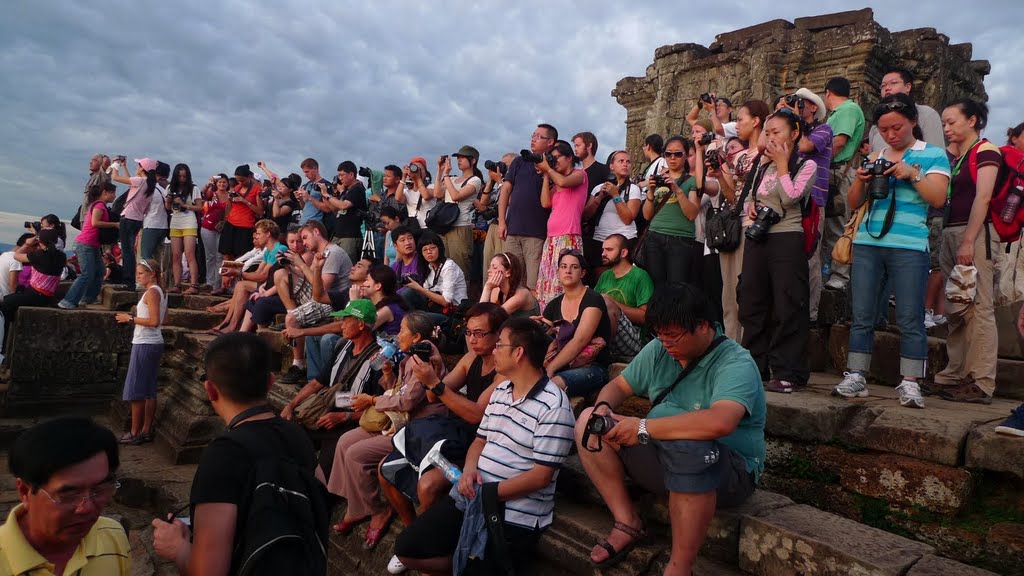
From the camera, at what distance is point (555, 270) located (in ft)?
19.3

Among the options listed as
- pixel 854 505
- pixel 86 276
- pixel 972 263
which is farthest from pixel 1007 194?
pixel 86 276

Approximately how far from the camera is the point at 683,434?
102 inches

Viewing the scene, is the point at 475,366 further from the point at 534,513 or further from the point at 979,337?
the point at 979,337

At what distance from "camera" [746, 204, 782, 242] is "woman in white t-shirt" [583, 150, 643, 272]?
6.17 ft

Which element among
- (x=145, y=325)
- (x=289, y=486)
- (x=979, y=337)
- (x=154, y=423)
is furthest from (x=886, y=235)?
(x=154, y=423)

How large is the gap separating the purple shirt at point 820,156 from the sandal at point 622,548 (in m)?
2.51

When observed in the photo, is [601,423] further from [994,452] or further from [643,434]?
[994,452]

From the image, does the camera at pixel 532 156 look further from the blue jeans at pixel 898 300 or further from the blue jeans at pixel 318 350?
the blue jeans at pixel 898 300

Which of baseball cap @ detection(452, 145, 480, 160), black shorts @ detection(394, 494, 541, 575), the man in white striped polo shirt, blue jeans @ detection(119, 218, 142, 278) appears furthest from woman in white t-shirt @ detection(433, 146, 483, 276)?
blue jeans @ detection(119, 218, 142, 278)

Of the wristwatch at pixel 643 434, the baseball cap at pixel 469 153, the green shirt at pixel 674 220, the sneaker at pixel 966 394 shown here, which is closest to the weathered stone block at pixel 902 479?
the sneaker at pixel 966 394

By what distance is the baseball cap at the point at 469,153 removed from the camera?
7.76 meters

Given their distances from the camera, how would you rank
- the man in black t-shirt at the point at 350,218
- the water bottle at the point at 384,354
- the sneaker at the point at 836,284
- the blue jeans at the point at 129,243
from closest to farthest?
the water bottle at the point at 384,354 < the sneaker at the point at 836,284 < the man in black t-shirt at the point at 350,218 < the blue jeans at the point at 129,243

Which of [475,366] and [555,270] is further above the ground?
[555,270]

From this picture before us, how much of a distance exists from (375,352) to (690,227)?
267 cm
